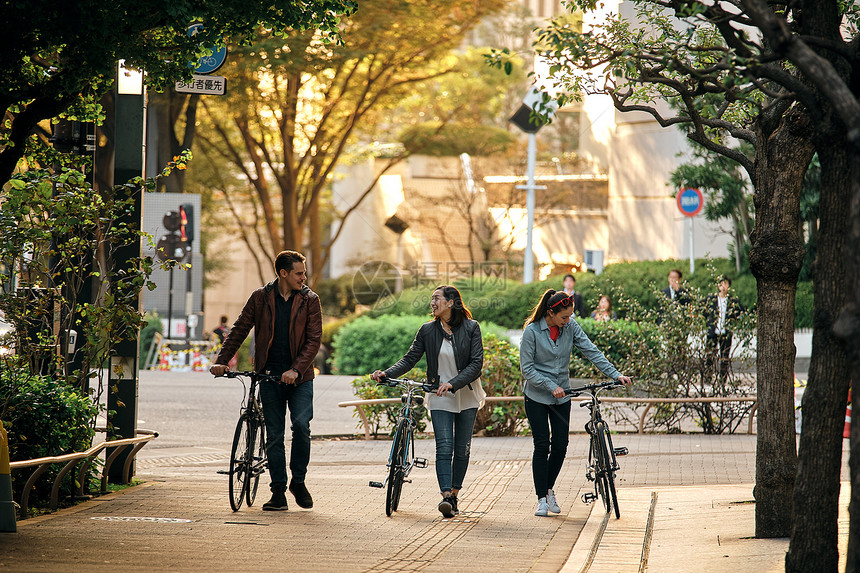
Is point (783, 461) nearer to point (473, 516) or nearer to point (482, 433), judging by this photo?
point (473, 516)

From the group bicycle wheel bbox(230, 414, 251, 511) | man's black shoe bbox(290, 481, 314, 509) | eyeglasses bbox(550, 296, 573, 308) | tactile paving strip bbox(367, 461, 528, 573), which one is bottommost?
tactile paving strip bbox(367, 461, 528, 573)

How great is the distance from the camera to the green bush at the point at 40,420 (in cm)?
845

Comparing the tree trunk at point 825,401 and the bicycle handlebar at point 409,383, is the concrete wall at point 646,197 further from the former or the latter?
the tree trunk at point 825,401

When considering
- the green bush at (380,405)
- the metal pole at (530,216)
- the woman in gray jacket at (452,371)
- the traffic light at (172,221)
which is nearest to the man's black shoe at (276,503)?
the woman in gray jacket at (452,371)

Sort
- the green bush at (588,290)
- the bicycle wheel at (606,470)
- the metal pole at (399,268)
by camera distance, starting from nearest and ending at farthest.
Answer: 1. the bicycle wheel at (606,470)
2. the green bush at (588,290)
3. the metal pole at (399,268)

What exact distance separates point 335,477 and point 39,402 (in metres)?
3.22

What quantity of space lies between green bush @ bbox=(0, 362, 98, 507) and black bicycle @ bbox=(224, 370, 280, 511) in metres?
1.23

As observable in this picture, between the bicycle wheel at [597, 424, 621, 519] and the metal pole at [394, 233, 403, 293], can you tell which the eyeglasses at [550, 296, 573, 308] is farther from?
the metal pole at [394, 233, 403, 293]

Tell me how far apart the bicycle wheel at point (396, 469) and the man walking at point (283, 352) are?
70 cm

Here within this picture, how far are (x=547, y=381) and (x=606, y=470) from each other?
2.60ft

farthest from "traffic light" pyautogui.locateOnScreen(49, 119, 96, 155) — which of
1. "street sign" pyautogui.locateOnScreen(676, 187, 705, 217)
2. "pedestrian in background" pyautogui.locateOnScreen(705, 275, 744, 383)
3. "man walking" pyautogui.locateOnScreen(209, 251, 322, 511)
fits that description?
"street sign" pyautogui.locateOnScreen(676, 187, 705, 217)

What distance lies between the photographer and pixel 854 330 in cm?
465

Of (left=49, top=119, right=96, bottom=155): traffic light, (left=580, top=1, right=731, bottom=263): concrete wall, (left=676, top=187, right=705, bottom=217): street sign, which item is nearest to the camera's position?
(left=49, top=119, right=96, bottom=155): traffic light

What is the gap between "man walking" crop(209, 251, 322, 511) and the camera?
346 inches
